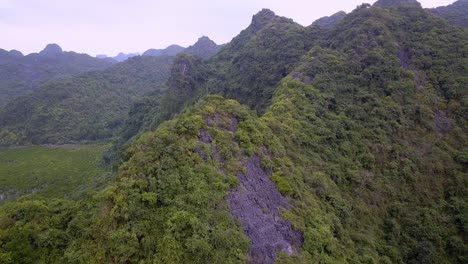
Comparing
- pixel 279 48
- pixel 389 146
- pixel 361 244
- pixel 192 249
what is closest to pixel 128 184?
pixel 192 249

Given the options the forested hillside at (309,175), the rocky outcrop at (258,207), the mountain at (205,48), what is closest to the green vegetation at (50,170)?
the forested hillside at (309,175)

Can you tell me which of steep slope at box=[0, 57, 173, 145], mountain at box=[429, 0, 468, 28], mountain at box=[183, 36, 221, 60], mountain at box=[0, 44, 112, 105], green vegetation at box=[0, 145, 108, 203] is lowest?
green vegetation at box=[0, 145, 108, 203]

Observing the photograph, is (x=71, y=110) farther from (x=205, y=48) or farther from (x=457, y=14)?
(x=457, y=14)

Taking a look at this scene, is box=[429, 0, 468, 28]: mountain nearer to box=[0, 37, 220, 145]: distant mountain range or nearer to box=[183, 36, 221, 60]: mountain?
box=[0, 37, 220, 145]: distant mountain range

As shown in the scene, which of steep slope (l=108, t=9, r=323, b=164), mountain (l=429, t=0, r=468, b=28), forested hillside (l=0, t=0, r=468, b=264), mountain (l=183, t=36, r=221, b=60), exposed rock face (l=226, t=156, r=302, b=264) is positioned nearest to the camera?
forested hillside (l=0, t=0, r=468, b=264)

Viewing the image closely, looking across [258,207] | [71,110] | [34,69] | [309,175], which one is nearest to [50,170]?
[71,110]

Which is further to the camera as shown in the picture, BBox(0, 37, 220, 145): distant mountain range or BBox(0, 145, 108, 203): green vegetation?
BBox(0, 37, 220, 145): distant mountain range

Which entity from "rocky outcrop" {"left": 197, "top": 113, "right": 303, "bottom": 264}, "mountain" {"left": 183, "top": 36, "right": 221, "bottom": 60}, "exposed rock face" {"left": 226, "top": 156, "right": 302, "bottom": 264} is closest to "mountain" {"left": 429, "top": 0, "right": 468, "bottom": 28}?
"rocky outcrop" {"left": 197, "top": 113, "right": 303, "bottom": 264}
